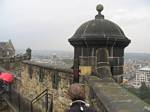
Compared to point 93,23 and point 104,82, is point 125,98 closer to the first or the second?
point 104,82

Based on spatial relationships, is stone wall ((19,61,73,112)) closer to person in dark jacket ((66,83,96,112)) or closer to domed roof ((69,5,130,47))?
domed roof ((69,5,130,47))

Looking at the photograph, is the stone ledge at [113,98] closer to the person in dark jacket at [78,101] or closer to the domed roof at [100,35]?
the domed roof at [100,35]

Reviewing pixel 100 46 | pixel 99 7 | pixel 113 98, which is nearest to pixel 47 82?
pixel 100 46

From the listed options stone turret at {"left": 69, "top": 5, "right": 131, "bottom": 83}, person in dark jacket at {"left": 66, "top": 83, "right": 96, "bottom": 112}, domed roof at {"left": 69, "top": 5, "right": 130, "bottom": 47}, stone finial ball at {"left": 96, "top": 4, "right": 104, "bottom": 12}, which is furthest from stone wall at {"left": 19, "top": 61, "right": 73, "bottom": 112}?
person in dark jacket at {"left": 66, "top": 83, "right": 96, "bottom": 112}

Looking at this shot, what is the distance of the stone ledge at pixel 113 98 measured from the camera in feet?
14.4

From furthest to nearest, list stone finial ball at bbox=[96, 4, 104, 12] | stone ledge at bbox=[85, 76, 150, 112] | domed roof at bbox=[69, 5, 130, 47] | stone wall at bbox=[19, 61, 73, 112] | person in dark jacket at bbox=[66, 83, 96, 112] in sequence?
stone wall at bbox=[19, 61, 73, 112]
stone finial ball at bbox=[96, 4, 104, 12]
domed roof at bbox=[69, 5, 130, 47]
stone ledge at bbox=[85, 76, 150, 112]
person in dark jacket at bbox=[66, 83, 96, 112]

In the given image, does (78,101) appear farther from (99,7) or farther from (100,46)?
(99,7)

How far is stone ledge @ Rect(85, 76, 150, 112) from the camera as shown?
14.4ft

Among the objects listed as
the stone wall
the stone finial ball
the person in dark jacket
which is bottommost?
the stone wall

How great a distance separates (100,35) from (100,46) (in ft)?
0.80

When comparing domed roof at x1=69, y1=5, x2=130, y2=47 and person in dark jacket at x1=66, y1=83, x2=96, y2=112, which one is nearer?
person in dark jacket at x1=66, y1=83, x2=96, y2=112

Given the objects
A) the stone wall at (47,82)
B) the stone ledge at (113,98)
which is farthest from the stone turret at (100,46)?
the stone wall at (47,82)

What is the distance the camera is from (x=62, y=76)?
8188 mm

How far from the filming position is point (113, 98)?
5.05 m
